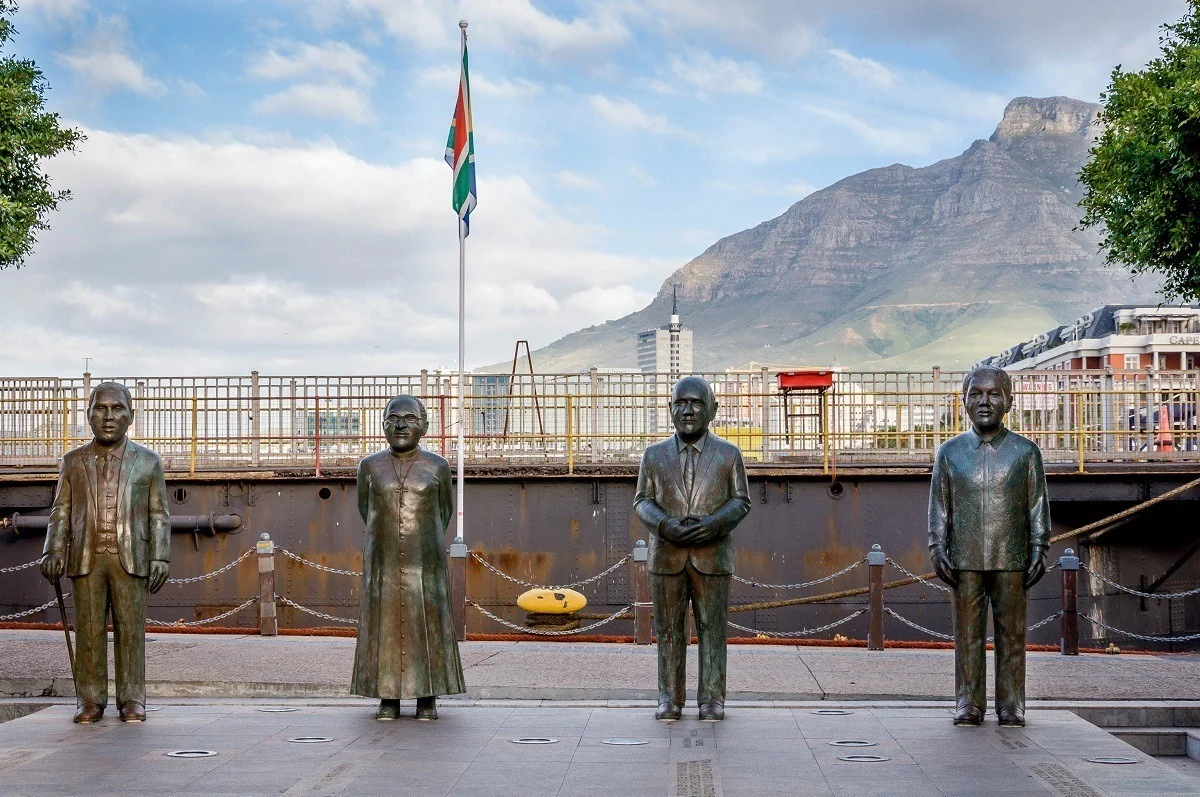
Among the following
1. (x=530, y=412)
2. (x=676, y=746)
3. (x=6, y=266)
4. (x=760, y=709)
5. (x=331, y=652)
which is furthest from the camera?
(x=6, y=266)

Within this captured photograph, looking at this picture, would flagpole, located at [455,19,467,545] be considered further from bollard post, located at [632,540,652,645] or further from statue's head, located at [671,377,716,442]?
statue's head, located at [671,377,716,442]

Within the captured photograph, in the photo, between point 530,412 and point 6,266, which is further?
point 6,266

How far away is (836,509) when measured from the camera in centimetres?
1870

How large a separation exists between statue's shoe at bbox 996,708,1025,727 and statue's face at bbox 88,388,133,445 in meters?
5.70

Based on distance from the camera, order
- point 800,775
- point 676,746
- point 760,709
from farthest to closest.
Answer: point 760,709, point 676,746, point 800,775

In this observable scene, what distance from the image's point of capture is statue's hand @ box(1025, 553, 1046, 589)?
820 centimetres

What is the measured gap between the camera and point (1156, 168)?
22.3 m

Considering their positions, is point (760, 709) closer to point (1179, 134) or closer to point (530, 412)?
point (530, 412)

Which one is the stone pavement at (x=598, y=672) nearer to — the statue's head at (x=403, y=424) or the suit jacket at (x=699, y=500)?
the suit jacket at (x=699, y=500)

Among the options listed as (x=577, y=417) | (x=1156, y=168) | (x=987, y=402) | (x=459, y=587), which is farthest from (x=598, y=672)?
(x=1156, y=168)

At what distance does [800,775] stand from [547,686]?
13.5 feet

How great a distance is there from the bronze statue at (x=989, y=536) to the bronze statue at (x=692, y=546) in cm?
125

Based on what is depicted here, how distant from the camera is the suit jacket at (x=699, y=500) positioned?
27.6 ft

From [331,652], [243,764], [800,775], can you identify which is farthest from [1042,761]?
[331,652]
